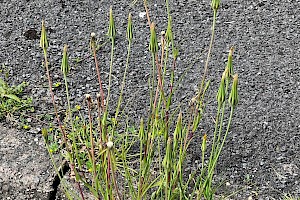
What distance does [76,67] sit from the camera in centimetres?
234

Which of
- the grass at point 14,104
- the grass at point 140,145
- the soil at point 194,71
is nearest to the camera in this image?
the grass at point 140,145

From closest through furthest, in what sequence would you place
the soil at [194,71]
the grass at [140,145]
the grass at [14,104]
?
the grass at [140,145] → the soil at [194,71] → the grass at [14,104]

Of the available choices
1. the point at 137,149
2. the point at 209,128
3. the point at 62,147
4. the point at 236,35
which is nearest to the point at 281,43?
the point at 236,35

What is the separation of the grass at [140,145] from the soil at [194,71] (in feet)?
0.26

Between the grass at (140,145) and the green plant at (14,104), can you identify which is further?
the green plant at (14,104)

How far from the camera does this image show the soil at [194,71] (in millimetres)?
1889

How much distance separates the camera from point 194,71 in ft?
7.57

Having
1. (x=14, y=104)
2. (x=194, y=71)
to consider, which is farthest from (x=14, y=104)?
(x=194, y=71)

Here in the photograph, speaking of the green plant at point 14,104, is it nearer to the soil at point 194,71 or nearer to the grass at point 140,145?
the soil at point 194,71

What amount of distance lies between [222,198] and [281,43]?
926 mm

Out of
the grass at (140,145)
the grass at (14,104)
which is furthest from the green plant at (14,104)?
the grass at (140,145)

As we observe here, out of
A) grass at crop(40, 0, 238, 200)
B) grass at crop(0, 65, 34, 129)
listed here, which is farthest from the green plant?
grass at crop(40, 0, 238, 200)

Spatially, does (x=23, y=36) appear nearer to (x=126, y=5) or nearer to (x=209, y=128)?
(x=126, y=5)

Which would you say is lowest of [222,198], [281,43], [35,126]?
[222,198]
